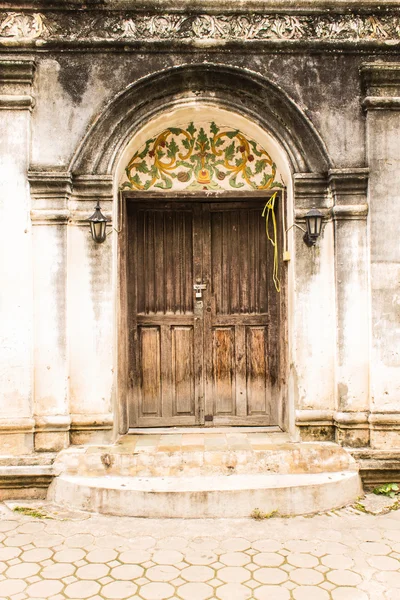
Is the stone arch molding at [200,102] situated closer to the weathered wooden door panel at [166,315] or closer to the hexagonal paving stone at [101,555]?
the weathered wooden door panel at [166,315]

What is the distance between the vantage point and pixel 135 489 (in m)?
4.52

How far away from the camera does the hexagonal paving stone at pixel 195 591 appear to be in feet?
11.1

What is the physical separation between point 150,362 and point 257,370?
1.16 metres

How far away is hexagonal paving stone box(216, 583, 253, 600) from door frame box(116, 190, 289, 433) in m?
2.27

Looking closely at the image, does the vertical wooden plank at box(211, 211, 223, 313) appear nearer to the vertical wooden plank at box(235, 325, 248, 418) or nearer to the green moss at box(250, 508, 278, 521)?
the vertical wooden plank at box(235, 325, 248, 418)

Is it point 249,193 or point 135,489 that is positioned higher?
point 249,193

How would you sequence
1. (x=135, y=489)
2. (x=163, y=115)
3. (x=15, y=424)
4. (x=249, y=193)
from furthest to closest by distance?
(x=249, y=193) → (x=163, y=115) → (x=15, y=424) → (x=135, y=489)

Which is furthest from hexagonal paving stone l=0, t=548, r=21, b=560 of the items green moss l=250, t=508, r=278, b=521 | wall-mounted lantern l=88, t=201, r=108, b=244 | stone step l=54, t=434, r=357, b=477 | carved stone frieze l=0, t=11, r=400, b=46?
carved stone frieze l=0, t=11, r=400, b=46

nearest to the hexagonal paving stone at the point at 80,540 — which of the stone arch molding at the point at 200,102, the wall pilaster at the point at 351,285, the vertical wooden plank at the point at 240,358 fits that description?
the vertical wooden plank at the point at 240,358

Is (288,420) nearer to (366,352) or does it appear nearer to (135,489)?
(366,352)

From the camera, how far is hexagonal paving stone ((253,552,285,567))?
377cm

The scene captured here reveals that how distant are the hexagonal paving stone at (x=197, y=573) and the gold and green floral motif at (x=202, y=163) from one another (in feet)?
11.7

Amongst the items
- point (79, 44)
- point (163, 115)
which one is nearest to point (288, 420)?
point (163, 115)

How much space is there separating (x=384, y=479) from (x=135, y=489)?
228cm
